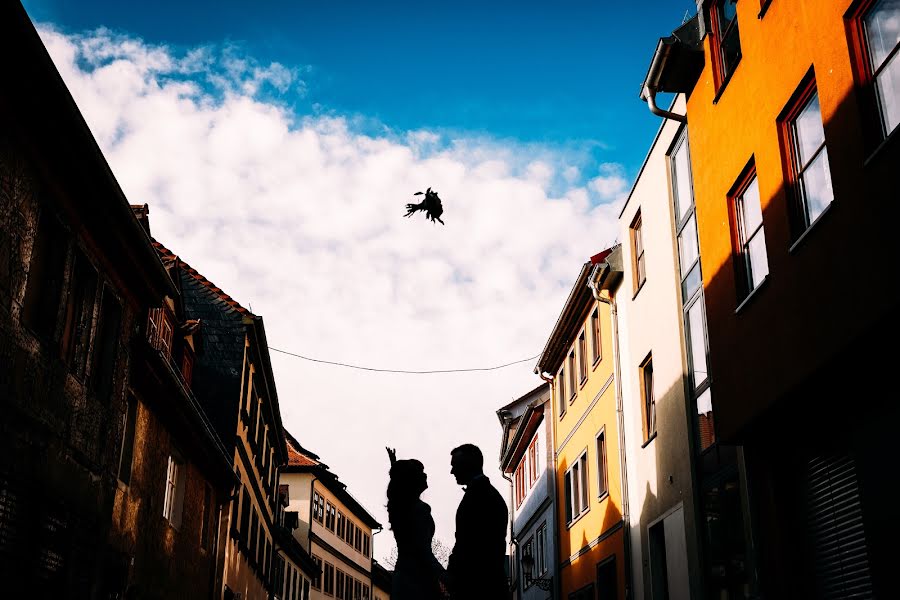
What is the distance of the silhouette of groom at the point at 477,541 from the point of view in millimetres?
6219

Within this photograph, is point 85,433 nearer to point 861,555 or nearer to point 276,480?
point 861,555

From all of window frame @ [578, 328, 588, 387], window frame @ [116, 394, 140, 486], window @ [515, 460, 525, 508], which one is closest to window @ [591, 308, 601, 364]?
window frame @ [578, 328, 588, 387]

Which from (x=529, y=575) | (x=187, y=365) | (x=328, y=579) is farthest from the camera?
(x=328, y=579)

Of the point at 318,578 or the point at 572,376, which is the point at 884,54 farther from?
the point at 318,578

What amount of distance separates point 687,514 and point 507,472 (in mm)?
25561

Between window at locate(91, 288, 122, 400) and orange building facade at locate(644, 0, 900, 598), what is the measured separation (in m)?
8.53

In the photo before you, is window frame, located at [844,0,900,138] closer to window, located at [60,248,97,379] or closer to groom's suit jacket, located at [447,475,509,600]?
groom's suit jacket, located at [447,475,509,600]

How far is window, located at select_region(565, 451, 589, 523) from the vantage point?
22531mm

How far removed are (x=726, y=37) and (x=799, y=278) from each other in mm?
4720

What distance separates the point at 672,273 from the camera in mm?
15422

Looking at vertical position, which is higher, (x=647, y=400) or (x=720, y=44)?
(x=720, y=44)

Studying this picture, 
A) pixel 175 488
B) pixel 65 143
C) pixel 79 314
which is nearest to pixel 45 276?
pixel 79 314

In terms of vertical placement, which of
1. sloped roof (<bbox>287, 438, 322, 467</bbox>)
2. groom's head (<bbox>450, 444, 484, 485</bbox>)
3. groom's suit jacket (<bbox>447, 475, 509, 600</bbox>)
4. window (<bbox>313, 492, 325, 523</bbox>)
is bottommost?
groom's suit jacket (<bbox>447, 475, 509, 600</bbox>)

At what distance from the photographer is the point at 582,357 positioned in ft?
76.6
